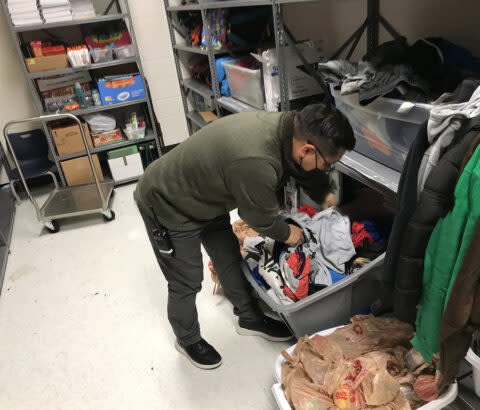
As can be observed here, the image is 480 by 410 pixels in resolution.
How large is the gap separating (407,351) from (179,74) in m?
3.46

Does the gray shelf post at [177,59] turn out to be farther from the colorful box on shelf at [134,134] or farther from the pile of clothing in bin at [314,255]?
the pile of clothing in bin at [314,255]

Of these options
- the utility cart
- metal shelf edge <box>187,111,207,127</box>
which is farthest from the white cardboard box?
metal shelf edge <box>187,111,207,127</box>

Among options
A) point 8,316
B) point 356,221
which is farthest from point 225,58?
point 8,316

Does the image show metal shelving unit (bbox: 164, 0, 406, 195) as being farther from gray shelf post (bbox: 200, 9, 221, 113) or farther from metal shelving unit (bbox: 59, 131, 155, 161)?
metal shelving unit (bbox: 59, 131, 155, 161)

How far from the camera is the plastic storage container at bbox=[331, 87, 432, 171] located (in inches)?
53.1

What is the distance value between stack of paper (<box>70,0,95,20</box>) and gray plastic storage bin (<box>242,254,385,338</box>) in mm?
2840

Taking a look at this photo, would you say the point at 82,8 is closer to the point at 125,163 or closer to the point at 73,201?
the point at 125,163

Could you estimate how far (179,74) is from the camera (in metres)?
4.00

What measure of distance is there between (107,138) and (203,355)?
2.61m

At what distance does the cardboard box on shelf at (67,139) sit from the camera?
3408 mm

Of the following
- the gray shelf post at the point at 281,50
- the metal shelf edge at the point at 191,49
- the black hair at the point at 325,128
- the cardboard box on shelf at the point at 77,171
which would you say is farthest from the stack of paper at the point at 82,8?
the black hair at the point at 325,128

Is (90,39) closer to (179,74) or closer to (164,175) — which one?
(179,74)

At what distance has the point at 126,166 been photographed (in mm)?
3764

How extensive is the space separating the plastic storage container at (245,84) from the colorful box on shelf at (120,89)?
3.81ft
